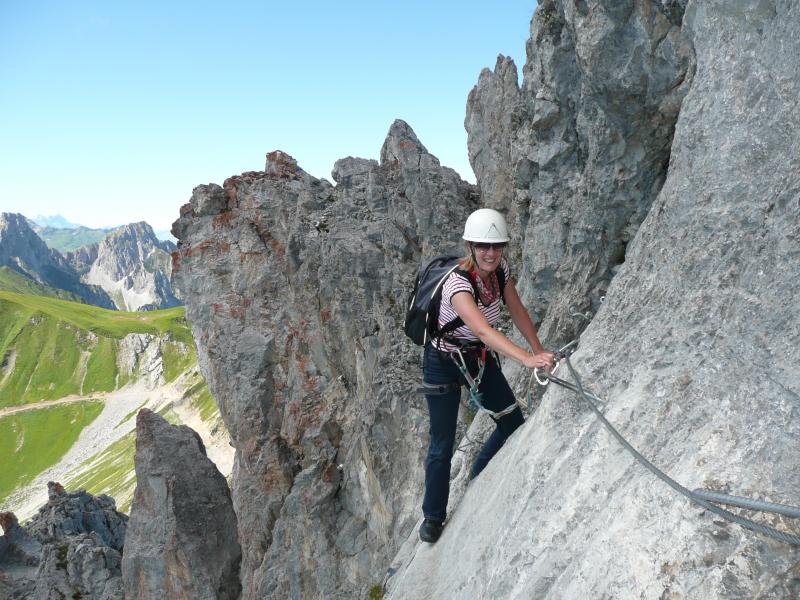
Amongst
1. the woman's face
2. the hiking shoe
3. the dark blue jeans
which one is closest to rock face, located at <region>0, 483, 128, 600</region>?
the hiking shoe

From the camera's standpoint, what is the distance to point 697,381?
552cm

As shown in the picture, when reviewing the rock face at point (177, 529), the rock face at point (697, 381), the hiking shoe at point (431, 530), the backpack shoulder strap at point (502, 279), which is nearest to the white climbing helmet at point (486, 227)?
the backpack shoulder strap at point (502, 279)

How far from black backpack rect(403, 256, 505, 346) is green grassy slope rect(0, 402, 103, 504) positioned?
162099 mm

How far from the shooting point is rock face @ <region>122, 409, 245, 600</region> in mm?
29609

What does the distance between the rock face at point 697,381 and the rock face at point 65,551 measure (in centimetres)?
3696

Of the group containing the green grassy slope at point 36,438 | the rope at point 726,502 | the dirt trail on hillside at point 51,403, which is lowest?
the rope at point 726,502

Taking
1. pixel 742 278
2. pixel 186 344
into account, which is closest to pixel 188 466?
pixel 742 278

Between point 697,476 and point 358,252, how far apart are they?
20.4m

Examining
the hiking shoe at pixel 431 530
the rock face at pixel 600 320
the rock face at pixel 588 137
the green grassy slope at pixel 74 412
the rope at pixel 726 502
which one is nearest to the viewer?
the rope at pixel 726 502

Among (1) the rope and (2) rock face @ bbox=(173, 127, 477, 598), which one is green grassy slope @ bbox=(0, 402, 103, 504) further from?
(1) the rope

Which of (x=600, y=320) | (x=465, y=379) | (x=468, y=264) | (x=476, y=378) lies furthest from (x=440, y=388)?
(x=600, y=320)

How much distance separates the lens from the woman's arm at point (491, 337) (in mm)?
7184

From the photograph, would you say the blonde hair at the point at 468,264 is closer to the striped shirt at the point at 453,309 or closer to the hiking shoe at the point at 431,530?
the striped shirt at the point at 453,309

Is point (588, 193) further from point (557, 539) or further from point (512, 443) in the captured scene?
point (557, 539)
